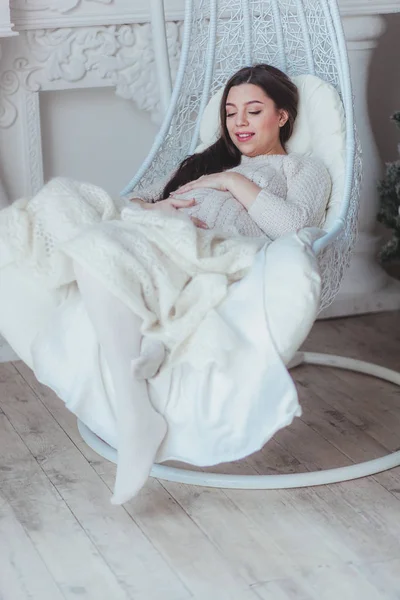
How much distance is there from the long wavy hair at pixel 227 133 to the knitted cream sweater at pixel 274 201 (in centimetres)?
11

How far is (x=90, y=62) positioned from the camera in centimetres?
295

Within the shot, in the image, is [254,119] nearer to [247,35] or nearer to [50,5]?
[247,35]

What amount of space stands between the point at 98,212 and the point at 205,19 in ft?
3.19

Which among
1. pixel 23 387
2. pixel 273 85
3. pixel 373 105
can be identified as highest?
pixel 273 85

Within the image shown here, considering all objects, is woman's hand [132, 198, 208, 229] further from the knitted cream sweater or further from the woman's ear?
the woman's ear

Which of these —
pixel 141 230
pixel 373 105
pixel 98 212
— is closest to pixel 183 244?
pixel 141 230

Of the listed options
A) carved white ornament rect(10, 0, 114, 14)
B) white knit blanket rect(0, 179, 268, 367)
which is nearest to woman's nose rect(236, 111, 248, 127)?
white knit blanket rect(0, 179, 268, 367)

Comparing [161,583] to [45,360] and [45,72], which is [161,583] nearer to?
[45,360]

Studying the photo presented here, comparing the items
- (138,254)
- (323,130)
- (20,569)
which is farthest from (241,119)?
(20,569)

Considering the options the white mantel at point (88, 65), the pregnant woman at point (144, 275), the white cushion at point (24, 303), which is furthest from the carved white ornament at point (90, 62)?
the white cushion at point (24, 303)

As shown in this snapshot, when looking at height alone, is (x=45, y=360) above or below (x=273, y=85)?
below

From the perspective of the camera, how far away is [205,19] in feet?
9.43

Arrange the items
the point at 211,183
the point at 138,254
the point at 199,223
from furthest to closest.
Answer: the point at 211,183, the point at 199,223, the point at 138,254

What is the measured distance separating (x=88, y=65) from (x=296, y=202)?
95 cm
